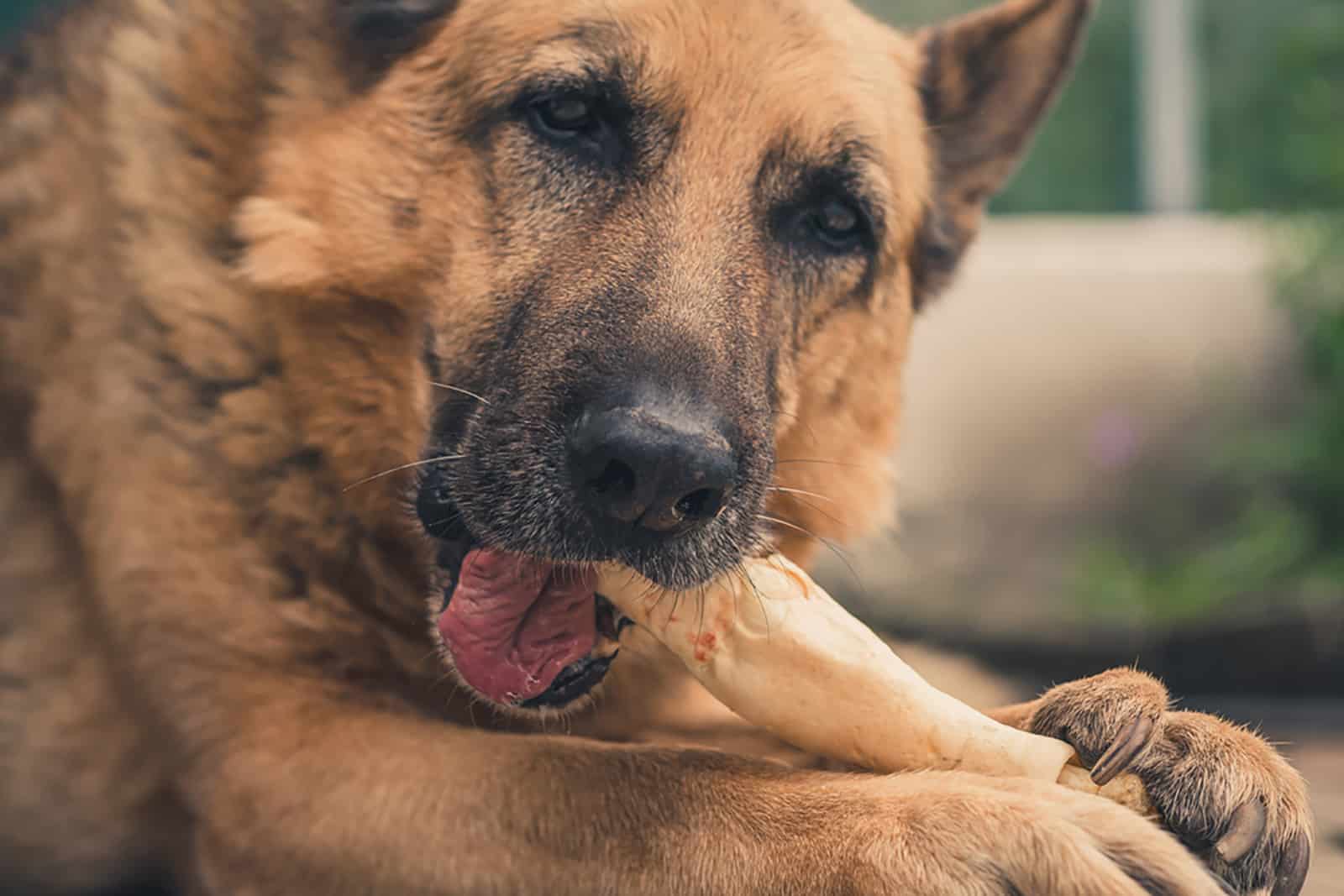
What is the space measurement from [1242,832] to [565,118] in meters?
1.47

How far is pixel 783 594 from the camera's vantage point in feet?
6.87

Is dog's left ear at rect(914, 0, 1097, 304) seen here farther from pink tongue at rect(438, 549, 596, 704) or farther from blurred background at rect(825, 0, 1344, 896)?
blurred background at rect(825, 0, 1344, 896)

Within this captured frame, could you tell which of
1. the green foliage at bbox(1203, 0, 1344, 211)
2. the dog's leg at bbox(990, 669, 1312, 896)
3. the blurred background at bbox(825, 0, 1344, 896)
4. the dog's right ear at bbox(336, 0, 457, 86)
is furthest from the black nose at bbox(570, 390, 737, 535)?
the green foliage at bbox(1203, 0, 1344, 211)

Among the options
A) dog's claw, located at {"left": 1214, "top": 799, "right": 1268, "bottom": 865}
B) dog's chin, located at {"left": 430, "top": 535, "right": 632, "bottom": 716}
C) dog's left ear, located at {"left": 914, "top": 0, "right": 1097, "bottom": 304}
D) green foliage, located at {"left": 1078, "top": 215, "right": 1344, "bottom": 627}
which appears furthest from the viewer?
green foliage, located at {"left": 1078, "top": 215, "right": 1344, "bottom": 627}

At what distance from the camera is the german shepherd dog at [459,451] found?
194 cm

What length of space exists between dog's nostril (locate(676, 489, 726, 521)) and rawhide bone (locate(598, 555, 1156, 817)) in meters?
0.13

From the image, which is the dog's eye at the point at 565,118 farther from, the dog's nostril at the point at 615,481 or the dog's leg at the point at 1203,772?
the dog's leg at the point at 1203,772

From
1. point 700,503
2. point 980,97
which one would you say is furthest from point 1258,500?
point 700,503

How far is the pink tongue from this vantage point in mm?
2086

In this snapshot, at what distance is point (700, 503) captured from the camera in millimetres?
2012

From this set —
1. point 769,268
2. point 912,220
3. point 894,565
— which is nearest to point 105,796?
point 769,268

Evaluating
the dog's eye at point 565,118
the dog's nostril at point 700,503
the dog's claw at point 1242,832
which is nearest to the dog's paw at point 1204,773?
the dog's claw at point 1242,832

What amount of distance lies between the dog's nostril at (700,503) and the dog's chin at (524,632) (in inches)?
7.5

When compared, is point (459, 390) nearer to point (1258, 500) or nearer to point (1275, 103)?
point (1258, 500)
